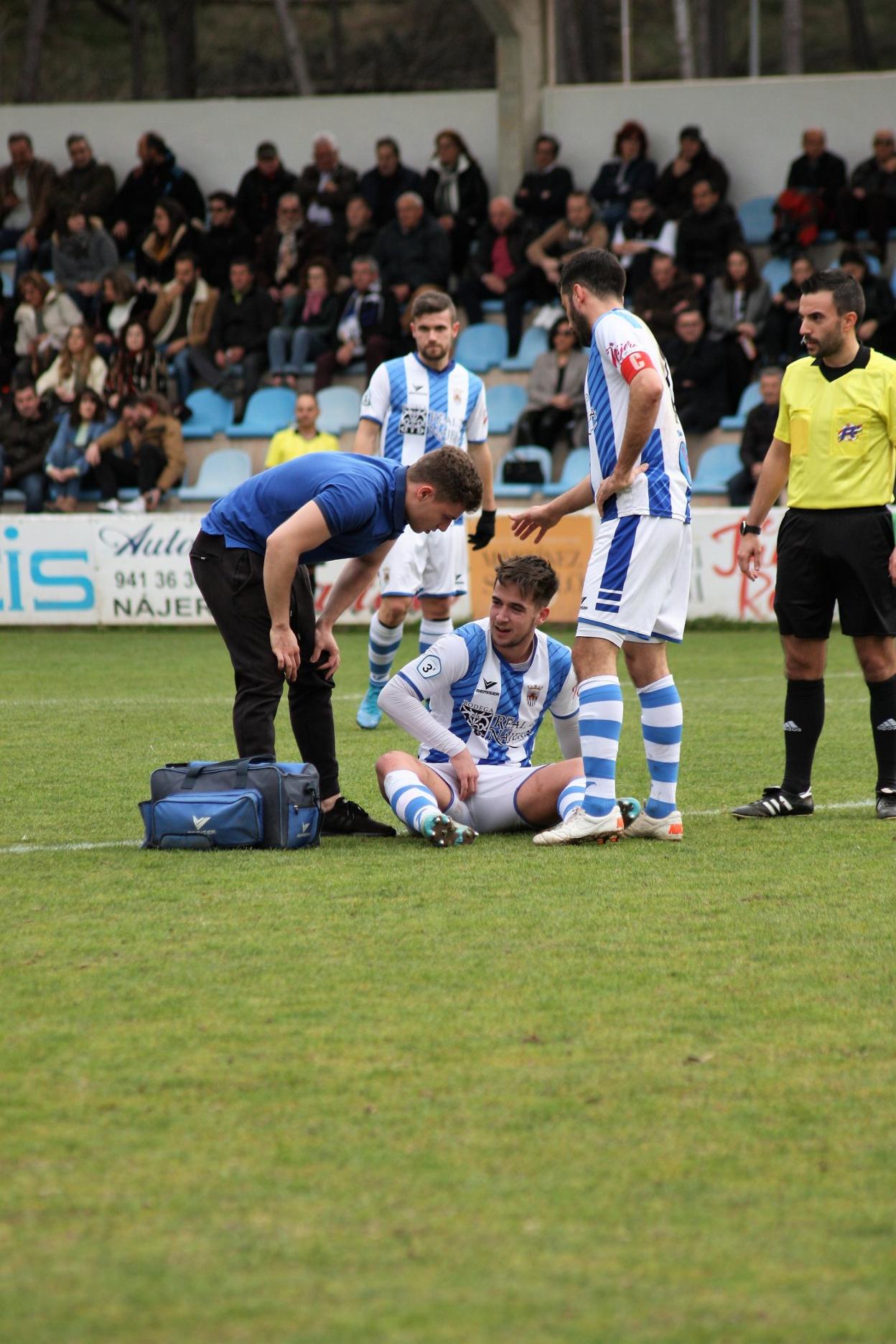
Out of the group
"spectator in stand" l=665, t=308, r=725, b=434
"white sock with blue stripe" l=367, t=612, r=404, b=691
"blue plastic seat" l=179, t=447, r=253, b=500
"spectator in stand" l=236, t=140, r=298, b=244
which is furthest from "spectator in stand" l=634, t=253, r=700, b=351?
"white sock with blue stripe" l=367, t=612, r=404, b=691

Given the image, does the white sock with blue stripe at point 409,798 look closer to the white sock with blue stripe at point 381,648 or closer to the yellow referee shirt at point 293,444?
the white sock with blue stripe at point 381,648

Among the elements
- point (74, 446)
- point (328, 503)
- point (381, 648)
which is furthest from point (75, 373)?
point (328, 503)

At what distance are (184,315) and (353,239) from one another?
2.16m

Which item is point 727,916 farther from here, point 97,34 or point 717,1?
point 97,34

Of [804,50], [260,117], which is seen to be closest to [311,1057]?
[260,117]

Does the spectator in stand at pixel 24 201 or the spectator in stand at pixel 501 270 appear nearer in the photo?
the spectator in stand at pixel 501 270

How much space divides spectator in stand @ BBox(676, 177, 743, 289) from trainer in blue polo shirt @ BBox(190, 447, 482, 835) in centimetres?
1286

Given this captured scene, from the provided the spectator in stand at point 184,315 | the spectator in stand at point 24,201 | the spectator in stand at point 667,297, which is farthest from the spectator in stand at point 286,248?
the spectator in stand at point 667,297

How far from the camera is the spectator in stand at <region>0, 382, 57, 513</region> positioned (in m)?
17.8

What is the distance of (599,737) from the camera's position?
5.61 meters

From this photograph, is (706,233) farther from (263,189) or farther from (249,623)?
(249,623)

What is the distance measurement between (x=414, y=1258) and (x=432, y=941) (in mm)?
1856

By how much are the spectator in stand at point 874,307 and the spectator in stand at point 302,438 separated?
17.6ft

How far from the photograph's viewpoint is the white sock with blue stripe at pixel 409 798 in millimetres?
5641
